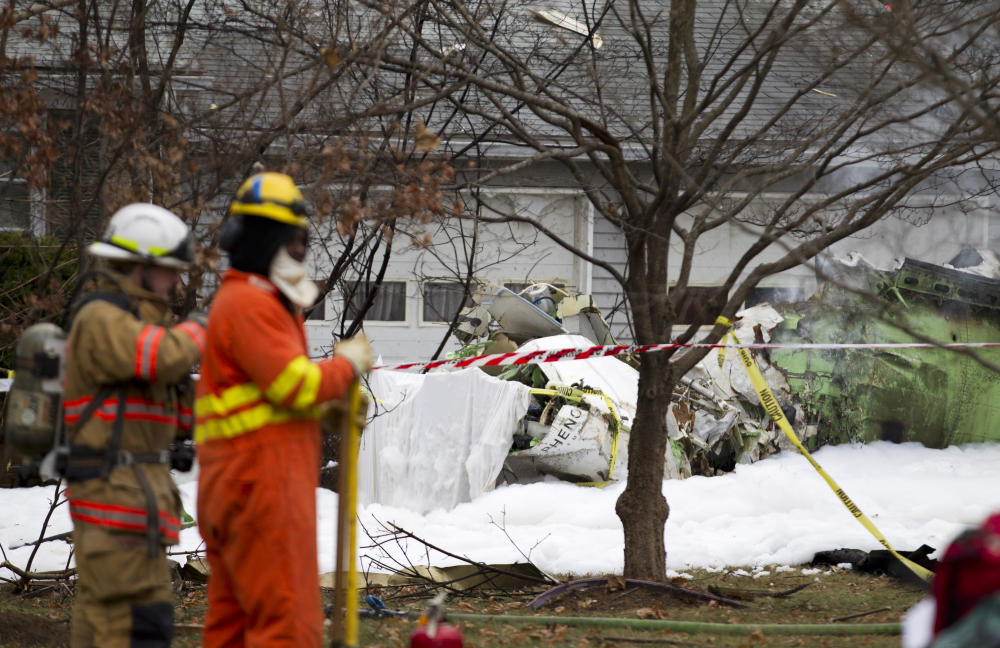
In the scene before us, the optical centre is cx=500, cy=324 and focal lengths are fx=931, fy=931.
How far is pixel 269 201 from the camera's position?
2.93 metres

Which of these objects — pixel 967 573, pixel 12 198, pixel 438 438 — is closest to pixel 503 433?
pixel 438 438

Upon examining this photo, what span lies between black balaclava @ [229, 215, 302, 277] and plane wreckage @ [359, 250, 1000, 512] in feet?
19.8

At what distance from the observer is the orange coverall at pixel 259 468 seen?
9.11 feet

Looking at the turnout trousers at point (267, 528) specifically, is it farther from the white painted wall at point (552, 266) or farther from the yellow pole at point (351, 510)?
the white painted wall at point (552, 266)

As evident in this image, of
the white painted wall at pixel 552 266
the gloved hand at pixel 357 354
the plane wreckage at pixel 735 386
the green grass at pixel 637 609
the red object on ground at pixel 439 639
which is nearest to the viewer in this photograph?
the red object on ground at pixel 439 639

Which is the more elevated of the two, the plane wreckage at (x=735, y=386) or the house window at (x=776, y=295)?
the house window at (x=776, y=295)

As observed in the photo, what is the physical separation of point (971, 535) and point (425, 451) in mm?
7335

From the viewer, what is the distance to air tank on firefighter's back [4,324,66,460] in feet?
10.6

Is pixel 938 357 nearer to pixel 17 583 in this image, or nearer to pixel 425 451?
pixel 425 451

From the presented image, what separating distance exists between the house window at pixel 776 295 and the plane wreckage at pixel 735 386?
40.9 inches

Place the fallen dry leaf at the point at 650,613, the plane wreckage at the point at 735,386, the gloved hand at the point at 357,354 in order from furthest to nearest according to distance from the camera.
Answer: the plane wreckage at the point at 735,386
the fallen dry leaf at the point at 650,613
the gloved hand at the point at 357,354

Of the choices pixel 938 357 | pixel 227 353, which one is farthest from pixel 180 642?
pixel 938 357

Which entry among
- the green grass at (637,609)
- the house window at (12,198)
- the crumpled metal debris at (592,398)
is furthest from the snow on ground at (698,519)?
the house window at (12,198)

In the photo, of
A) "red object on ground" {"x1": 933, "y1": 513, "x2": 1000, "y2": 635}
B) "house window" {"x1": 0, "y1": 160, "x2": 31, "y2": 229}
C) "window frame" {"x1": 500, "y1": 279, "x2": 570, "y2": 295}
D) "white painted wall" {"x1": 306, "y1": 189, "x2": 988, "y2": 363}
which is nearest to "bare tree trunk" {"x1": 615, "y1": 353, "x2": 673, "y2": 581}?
"house window" {"x1": 0, "y1": 160, "x2": 31, "y2": 229}
